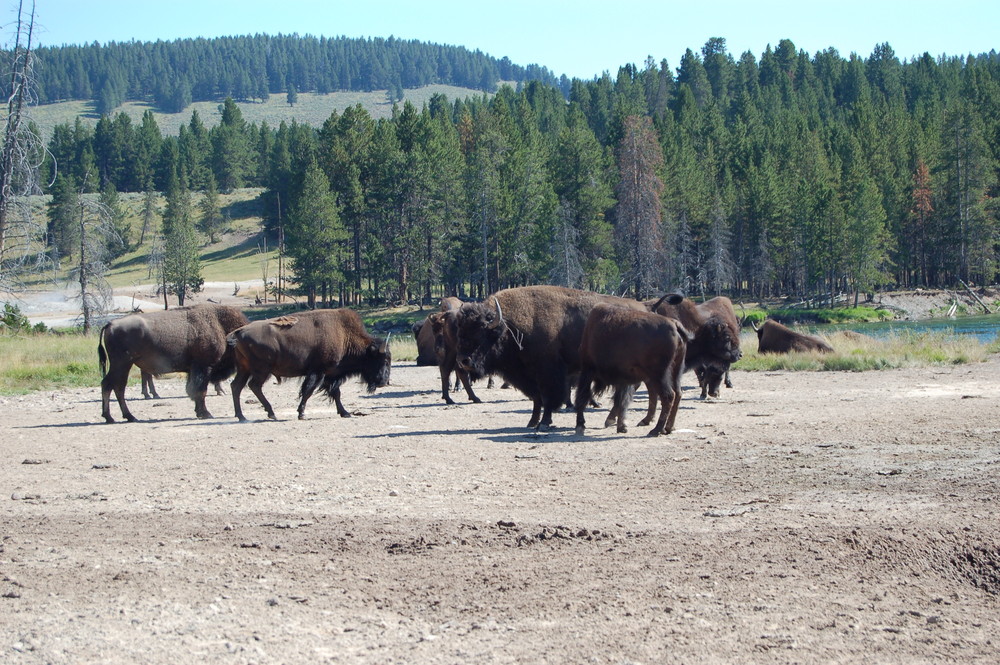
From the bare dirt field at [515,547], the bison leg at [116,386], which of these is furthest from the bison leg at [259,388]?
the bare dirt field at [515,547]

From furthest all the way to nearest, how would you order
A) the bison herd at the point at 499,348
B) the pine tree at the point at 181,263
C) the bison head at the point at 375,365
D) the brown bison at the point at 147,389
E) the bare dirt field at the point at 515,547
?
the pine tree at the point at 181,263 → the brown bison at the point at 147,389 → the bison head at the point at 375,365 → the bison herd at the point at 499,348 → the bare dirt field at the point at 515,547

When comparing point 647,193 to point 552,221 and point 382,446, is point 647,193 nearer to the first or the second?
point 552,221

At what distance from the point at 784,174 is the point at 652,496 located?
8618cm

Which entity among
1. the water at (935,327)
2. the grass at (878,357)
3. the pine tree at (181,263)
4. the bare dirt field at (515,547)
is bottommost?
the water at (935,327)

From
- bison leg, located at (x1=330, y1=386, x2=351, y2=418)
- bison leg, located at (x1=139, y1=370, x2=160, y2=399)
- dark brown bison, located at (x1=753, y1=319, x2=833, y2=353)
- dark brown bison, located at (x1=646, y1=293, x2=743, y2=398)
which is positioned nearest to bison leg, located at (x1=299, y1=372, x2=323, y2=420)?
bison leg, located at (x1=330, y1=386, x2=351, y2=418)

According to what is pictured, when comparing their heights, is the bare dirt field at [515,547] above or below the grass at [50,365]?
below

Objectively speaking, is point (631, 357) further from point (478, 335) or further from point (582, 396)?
point (478, 335)

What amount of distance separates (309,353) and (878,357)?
1370 centimetres

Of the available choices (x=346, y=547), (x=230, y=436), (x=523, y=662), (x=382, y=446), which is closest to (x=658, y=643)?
(x=523, y=662)

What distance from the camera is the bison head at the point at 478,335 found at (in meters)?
13.9

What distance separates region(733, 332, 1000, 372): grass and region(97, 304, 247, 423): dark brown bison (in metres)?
12.8

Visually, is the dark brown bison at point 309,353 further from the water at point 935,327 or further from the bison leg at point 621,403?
the water at point 935,327

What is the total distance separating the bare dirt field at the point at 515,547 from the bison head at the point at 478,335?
124cm

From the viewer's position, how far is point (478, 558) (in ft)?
23.8
